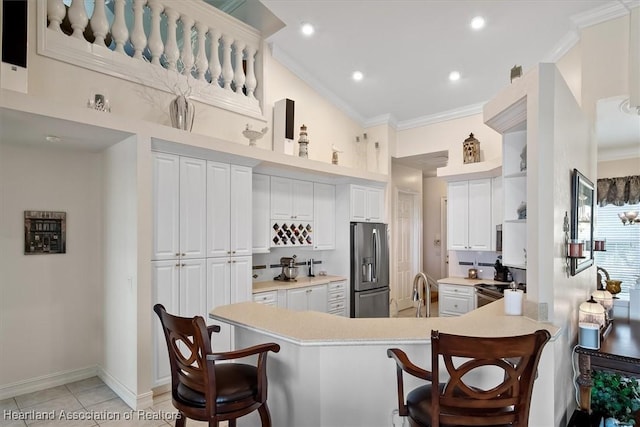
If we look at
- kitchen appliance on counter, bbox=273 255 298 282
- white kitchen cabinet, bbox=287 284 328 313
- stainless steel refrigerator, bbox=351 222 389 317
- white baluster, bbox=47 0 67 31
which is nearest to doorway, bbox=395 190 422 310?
stainless steel refrigerator, bbox=351 222 389 317

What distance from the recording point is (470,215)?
546cm

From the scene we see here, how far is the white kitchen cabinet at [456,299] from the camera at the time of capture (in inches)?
201

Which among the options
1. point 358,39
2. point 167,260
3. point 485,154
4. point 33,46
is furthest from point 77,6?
point 485,154

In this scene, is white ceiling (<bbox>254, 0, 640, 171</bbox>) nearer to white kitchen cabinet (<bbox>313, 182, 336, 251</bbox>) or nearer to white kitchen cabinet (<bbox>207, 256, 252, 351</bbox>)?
white kitchen cabinet (<bbox>313, 182, 336, 251</bbox>)

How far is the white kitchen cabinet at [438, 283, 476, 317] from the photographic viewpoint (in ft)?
16.7

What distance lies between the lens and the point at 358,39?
4.37 metres

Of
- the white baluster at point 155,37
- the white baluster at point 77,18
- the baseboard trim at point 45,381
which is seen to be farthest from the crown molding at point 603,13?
the baseboard trim at point 45,381

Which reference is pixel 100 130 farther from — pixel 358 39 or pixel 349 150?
pixel 349 150

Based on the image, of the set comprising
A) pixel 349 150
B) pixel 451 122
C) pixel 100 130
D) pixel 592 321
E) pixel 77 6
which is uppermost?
pixel 77 6

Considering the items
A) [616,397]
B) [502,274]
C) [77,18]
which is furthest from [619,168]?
[77,18]

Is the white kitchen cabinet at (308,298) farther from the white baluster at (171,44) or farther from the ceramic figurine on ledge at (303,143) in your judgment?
the white baluster at (171,44)

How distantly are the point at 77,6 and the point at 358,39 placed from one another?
294 cm

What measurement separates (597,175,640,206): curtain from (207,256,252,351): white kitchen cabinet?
14.9 feet

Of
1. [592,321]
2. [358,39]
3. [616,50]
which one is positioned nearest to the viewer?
[592,321]
